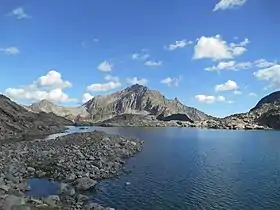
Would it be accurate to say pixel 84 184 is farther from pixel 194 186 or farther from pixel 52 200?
pixel 194 186

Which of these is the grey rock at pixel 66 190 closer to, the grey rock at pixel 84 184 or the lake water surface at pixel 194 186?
the grey rock at pixel 84 184

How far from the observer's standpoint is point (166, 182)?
50844 millimetres

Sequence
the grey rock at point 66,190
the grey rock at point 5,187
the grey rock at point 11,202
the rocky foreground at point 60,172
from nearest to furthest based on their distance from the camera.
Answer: the grey rock at point 11,202 < the rocky foreground at point 60,172 < the grey rock at point 5,187 < the grey rock at point 66,190

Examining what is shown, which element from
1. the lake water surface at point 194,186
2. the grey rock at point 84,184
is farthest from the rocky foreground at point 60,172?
the lake water surface at point 194,186

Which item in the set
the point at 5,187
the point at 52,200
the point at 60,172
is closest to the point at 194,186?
the point at 52,200

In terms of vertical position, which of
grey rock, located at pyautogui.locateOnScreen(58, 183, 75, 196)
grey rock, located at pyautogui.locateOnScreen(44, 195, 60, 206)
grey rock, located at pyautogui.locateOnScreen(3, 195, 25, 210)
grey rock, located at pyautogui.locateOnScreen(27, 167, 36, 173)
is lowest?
grey rock, located at pyautogui.locateOnScreen(44, 195, 60, 206)

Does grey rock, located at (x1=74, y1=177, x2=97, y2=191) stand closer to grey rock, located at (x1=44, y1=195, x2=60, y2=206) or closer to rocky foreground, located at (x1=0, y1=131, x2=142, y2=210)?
rocky foreground, located at (x1=0, y1=131, x2=142, y2=210)

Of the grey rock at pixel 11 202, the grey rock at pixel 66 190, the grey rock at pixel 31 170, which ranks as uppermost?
the grey rock at pixel 31 170

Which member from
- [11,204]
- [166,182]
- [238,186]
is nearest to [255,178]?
[238,186]

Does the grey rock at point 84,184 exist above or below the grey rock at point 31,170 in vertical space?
below

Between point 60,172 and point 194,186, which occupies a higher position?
point 60,172

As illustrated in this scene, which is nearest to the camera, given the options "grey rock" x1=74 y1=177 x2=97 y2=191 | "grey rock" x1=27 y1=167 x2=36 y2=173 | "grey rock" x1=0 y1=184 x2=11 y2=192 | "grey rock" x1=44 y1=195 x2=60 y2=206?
"grey rock" x1=44 y1=195 x2=60 y2=206

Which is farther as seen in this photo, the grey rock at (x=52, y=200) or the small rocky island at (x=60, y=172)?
the grey rock at (x=52, y=200)

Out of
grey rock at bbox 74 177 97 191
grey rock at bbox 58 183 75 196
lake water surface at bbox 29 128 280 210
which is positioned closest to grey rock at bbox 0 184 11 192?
grey rock at bbox 58 183 75 196
